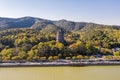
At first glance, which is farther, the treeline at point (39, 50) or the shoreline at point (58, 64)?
the treeline at point (39, 50)

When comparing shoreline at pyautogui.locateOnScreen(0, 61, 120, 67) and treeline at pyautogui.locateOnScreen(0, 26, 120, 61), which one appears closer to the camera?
shoreline at pyautogui.locateOnScreen(0, 61, 120, 67)

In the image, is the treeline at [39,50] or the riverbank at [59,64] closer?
the riverbank at [59,64]

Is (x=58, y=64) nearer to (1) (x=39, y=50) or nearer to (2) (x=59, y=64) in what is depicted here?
(2) (x=59, y=64)

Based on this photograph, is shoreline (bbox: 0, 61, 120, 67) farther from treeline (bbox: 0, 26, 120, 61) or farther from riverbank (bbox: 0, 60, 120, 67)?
treeline (bbox: 0, 26, 120, 61)

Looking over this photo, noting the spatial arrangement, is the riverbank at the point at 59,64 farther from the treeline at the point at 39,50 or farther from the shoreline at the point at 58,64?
the treeline at the point at 39,50

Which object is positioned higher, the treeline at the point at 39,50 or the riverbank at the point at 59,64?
the treeline at the point at 39,50

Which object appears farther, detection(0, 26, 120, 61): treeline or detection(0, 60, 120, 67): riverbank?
detection(0, 26, 120, 61): treeline

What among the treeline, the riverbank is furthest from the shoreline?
the treeline

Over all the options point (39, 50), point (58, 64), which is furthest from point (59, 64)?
point (39, 50)

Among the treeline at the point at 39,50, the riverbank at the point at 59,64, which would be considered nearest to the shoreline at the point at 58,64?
the riverbank at the point at 59,64

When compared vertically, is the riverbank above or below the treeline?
below

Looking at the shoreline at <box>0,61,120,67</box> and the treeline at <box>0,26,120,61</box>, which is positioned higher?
the treeline at <box>0,26,120,61</box>
